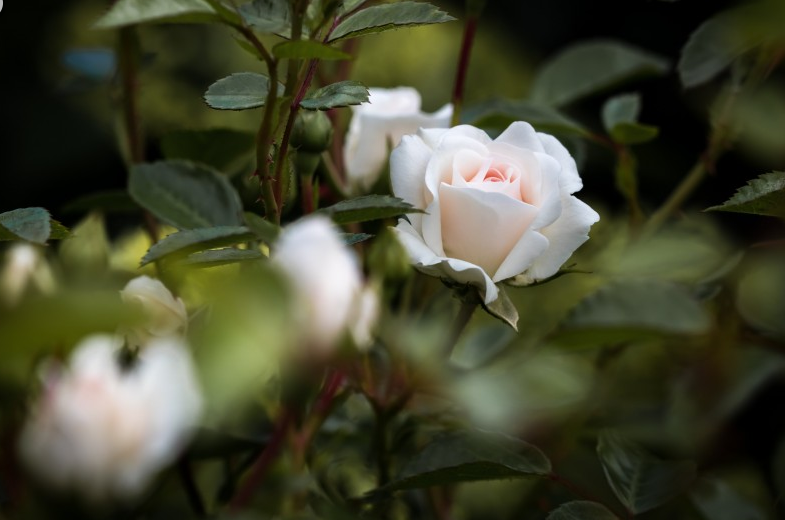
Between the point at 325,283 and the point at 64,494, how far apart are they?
0.08 m

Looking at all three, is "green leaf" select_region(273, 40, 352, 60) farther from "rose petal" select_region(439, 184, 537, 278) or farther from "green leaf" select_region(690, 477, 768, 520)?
"green leaf" select_region(690, 477, 768, 520)

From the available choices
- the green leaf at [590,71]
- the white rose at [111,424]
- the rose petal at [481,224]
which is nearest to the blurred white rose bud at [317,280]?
the white rose at [111,424]

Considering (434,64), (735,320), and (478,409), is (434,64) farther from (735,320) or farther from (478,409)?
(478,409)

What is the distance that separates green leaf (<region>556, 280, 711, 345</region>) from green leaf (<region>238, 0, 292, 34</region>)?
0.66 ft

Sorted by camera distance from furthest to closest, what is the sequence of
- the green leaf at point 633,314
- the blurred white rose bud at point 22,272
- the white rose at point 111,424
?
the green leaf at point 633,314 → the blurred white rose bud at point 22,272 → the white rose at point 111,424

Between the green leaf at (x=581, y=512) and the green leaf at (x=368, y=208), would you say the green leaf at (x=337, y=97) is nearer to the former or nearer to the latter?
the green leaf at (x=368, y=208)

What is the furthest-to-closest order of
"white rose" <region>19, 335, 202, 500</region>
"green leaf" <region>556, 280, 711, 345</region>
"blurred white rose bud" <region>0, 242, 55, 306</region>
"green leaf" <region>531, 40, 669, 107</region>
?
"green leaf" <region>531, 40, 669, 107</region>, "green leaf" <region>556, 280, 711, 345</region>, "blurred white rose bud" <region>0, 242, 55, 306</region>, "white rose" <region>19, 335, 202, 500</region>

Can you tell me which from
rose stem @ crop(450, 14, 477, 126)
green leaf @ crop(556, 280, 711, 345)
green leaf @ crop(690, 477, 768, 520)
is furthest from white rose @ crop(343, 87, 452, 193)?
green leaf @ crop(690, 477, 768, 520)

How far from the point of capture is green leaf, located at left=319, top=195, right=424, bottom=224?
0.33 metres

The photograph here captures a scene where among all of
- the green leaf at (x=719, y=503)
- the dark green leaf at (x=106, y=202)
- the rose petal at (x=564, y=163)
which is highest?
the rose petal at (x=564, y=163)

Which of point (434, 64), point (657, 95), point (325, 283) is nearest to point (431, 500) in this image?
point (325, 283)

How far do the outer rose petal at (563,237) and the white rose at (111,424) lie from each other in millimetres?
173

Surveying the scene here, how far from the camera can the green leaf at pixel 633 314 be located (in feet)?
1.43

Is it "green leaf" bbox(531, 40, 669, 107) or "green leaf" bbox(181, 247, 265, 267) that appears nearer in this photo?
"green leaf" bbox(181, 247, 265, 267)
